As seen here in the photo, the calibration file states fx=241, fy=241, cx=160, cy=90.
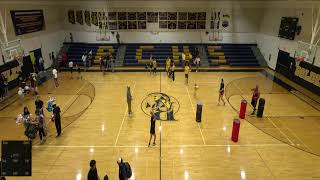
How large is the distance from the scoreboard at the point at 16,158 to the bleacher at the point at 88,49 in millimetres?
18771

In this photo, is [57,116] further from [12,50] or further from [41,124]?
[12,50]

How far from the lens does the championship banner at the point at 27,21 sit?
681 inches

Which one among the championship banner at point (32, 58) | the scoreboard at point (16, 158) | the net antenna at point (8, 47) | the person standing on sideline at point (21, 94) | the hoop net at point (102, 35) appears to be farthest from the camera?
the hoop net at point (102, 35)

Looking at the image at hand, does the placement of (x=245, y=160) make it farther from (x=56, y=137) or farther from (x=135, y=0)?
(x=135, y=0)

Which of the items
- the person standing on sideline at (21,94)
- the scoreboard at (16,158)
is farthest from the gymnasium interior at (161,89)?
the person standing on sideline at (21,94)

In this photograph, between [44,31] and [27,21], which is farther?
[44,31]

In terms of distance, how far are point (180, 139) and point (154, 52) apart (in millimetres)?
15034

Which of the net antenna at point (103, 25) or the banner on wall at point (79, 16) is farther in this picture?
the banner on wall at point (79, 16)

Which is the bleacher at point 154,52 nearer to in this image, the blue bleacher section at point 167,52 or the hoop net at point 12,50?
the blue bleacher section at point 167,52

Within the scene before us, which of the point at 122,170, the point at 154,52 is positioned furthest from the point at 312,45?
the point at 122,170

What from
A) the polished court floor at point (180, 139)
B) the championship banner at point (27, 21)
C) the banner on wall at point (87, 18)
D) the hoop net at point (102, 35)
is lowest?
the polished court floor at point (180, 139)

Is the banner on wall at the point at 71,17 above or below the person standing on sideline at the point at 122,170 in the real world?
above

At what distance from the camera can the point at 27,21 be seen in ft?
60.5

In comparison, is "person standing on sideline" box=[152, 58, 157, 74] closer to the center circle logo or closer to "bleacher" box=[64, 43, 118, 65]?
the center circle logo
